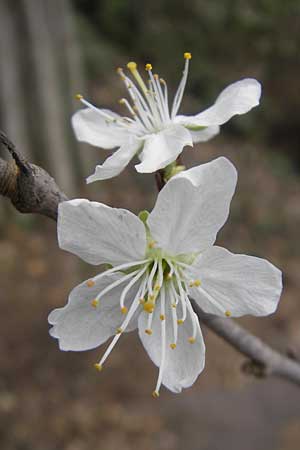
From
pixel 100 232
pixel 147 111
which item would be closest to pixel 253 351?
pixel 100 232

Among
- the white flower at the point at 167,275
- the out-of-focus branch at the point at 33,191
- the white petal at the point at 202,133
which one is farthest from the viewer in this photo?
the white petal at the point at 202,133

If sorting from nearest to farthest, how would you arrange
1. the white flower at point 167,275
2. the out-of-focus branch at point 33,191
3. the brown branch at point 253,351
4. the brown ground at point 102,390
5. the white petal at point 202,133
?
the out-of-focus branch at point 33,191 → the white flower at point 167,275 → the brown branch at point 253,351 → the white petal at point 202,133 → the brown ground at point 102,390

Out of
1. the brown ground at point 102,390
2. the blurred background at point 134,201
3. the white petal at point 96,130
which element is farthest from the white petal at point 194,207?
the brown ground at point 102,390

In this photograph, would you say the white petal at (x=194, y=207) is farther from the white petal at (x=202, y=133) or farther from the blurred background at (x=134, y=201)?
the blurred background at (x=134, y=201)

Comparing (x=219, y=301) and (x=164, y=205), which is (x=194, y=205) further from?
(x=219, y=301)

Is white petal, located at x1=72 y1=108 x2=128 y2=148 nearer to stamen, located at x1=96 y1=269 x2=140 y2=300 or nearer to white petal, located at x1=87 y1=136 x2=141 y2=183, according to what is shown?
white petal, located at x1=87 y1=136 x2=141 y2=183

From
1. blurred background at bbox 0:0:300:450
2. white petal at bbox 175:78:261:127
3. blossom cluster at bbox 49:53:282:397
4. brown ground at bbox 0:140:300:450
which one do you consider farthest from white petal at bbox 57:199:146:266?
brown ground at bbox 0:140:300:450

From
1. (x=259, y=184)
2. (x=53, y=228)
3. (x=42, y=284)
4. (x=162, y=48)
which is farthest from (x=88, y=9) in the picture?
(x=42, y=284)
